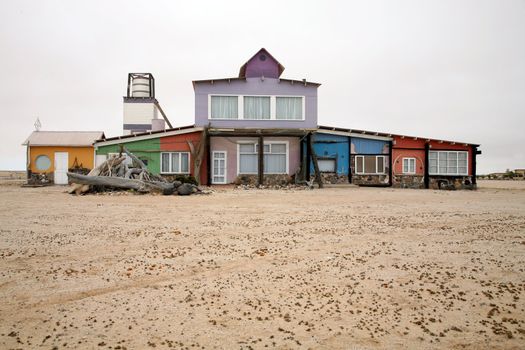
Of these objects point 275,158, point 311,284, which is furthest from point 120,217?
point 275,158

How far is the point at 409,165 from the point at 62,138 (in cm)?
2537

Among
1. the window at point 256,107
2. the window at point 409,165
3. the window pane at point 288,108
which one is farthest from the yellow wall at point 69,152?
the window at point 409,165

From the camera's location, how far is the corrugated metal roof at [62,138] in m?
25.0

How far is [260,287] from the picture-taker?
12.1ft

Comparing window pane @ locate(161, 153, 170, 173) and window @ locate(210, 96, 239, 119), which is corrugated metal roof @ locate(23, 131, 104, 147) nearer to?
window pane @ locate(161, 153, 170, 173)

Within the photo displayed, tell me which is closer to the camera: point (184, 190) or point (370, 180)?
point (184, 190)

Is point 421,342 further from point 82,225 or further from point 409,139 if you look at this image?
point 409,139

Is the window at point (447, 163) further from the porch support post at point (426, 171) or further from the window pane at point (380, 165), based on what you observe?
the window pane at point (380, 165)

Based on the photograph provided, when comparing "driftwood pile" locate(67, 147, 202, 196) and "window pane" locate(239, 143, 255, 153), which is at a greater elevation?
"window pane" locate(239, 143, 255, 153)

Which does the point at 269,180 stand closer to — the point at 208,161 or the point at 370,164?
the point at 208,161

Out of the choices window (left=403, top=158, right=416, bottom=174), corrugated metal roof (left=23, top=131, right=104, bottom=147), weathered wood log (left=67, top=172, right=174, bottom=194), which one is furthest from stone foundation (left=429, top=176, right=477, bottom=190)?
corrugated metal roof (left=23, top=131, right=104, bottom=147)

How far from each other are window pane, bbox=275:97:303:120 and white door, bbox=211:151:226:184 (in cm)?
432

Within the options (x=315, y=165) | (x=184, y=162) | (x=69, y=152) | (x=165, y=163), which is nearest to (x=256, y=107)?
(x=315, y=165)

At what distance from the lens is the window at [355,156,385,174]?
2267 cm
